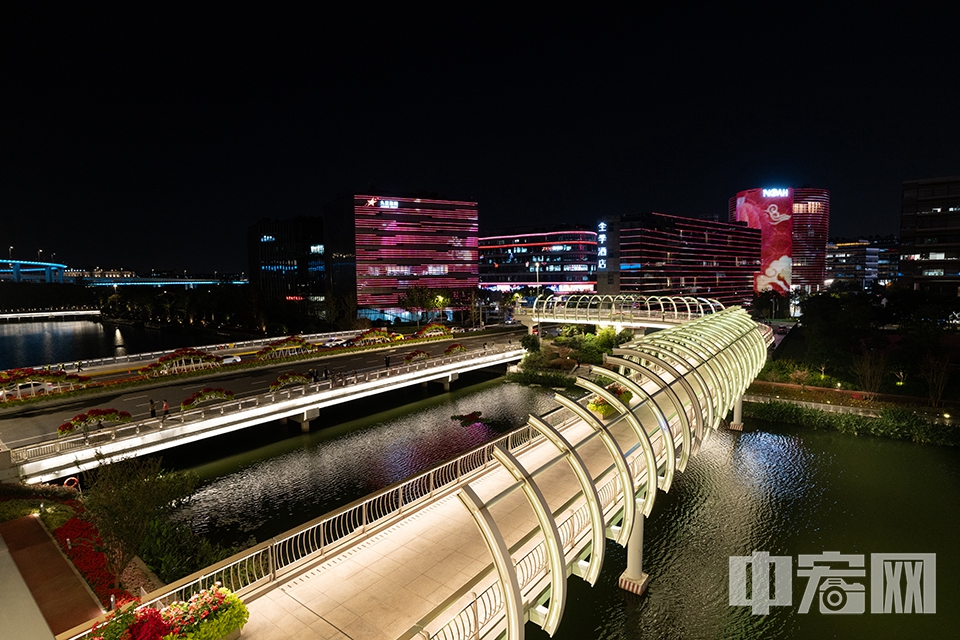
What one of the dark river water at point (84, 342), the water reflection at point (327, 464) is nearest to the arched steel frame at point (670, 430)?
the water reflection at point (327, 464)

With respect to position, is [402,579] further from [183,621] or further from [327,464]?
[327,464]

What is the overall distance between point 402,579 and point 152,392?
3030cm

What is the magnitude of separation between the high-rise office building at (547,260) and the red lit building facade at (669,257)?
1583 cm

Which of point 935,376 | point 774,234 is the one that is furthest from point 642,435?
point 774,234

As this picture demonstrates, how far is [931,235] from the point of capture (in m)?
78.3

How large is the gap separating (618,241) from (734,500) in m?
109

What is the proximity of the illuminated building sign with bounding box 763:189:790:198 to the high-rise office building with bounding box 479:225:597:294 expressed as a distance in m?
66.5

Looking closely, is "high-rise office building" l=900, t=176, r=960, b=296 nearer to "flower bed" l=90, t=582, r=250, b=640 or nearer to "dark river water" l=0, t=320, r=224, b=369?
"flower bed" l=90, t=582, r=250, b=640

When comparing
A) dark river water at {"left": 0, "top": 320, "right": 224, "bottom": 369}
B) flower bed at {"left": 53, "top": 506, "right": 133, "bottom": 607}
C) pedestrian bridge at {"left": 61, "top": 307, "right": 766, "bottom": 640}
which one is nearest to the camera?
pedestrian bridge at {"left": 61, "top": 307, "right": 766, "bottom": 640}

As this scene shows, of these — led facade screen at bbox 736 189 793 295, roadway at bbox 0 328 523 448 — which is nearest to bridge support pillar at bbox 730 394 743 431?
roadway at bbox 0 328 523 448

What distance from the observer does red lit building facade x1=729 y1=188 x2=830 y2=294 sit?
165 metres

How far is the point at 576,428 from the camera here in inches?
767

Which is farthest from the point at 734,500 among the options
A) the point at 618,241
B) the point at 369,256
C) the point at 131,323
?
the point at 131,323

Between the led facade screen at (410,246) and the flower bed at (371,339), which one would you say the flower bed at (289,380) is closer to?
the flower bed at (371,339)
